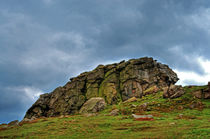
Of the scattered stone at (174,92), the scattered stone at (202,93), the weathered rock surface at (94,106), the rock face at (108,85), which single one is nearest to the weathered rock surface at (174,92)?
the scattered stone at (174,92)

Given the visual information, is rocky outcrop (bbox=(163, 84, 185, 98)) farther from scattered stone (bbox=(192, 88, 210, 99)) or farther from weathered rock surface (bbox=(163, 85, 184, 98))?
scattered stone (bbox=(192, 88, 210, 99))

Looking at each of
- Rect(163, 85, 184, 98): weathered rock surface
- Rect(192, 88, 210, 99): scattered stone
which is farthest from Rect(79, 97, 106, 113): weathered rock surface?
Rect(192, 88, 210, 99): scattered stone

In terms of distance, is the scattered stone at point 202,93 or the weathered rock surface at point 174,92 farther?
the weathered rock surface at point 174,92

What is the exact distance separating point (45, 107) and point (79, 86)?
25255 mm

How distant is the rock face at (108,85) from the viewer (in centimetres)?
9500

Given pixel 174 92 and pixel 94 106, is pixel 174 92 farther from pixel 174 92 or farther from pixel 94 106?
pixel 94 106

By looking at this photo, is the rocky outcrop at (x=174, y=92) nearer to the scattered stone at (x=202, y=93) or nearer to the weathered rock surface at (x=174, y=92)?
the weathered rock surface at (x=174, y=92)

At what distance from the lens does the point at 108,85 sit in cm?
10244

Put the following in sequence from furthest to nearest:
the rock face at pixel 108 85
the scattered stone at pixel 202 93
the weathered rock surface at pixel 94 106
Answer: the rock face at pixel 108 85 → the weathered rock surface at pixel 94 106 → the scattered stone at pixel 202 93

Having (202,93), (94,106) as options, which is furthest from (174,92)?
(94,106)

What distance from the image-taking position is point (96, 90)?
105562 millimetres

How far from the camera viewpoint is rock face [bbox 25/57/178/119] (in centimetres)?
9500

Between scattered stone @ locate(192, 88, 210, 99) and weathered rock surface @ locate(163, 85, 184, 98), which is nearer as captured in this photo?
scattered stone @ locate(192, 88, 210, 99)

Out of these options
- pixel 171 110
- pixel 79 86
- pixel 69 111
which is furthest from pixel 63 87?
pixel 171 110
